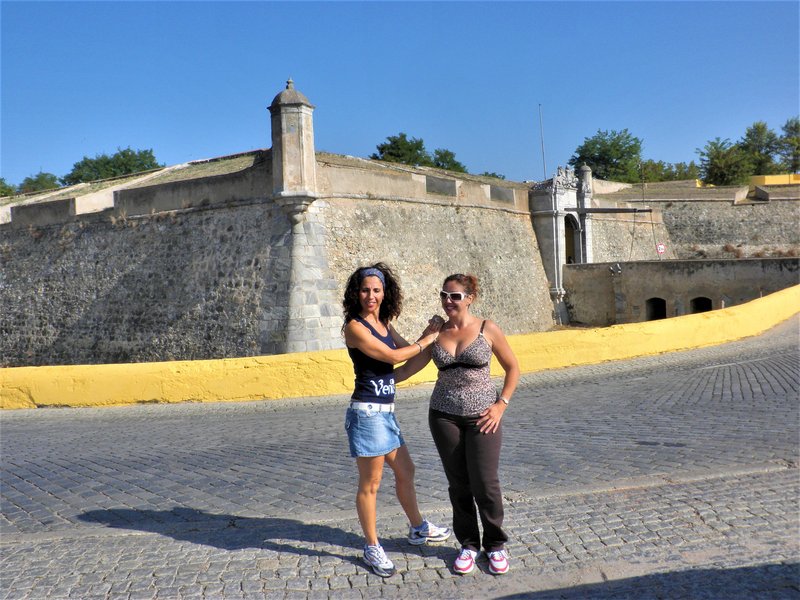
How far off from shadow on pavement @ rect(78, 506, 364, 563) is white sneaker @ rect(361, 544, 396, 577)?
17 centimetres

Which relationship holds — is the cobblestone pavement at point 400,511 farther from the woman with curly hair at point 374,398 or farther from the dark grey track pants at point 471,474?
the woman with curly hair at point 374,398

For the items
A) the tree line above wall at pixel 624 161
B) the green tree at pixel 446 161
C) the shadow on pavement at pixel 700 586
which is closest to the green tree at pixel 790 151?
the tree line above wall at pixel 624 161

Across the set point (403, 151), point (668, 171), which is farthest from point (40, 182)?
point (668, 171)

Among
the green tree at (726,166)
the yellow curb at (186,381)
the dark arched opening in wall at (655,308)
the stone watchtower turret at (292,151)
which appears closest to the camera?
the yellow curb at (186,381)

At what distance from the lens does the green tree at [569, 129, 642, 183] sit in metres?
57.8

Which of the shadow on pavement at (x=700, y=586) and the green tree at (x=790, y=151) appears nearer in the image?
the shadow on pavement at (x=700, y=586)

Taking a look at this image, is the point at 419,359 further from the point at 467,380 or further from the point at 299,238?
the point at 299,238

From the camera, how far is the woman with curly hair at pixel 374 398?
4203 mm

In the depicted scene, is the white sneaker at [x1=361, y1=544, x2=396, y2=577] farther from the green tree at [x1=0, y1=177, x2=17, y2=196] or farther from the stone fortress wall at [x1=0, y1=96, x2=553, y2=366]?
the green tree at [x1=0, y1=177, x2=17, y2=196]

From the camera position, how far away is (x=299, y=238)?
A: 51.6 ft

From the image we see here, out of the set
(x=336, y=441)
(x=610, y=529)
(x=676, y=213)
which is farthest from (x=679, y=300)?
(x=610, y=529)

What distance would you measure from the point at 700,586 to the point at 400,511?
6.91 feet

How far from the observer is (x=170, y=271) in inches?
691

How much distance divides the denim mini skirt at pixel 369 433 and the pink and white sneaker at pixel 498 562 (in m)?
0.84
